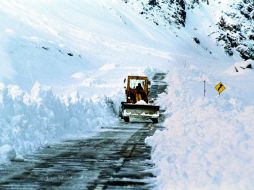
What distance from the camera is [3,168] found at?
11.7 meters

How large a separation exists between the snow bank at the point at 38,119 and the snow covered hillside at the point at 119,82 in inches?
1.5

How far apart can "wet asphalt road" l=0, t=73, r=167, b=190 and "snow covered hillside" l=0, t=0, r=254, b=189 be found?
430 mm

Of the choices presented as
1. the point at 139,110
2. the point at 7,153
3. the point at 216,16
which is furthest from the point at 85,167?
the point at 216,16

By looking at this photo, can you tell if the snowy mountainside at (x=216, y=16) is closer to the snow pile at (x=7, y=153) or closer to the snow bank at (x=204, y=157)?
the snow bank at (x=204, y=157)

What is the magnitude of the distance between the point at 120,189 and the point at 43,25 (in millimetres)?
73171

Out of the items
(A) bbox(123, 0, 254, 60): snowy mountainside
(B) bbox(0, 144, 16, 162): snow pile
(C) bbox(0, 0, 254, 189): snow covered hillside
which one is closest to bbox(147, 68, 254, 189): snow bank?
(C) bbox(0, 0, 254, 189): snow covered hillside

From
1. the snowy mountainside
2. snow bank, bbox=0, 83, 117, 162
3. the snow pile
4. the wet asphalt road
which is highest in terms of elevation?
the snowy mountainside

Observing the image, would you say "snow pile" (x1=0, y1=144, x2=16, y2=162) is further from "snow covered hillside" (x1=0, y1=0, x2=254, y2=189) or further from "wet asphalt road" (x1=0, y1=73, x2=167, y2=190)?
"wet asphalt road" (x1=0, y1=73, x2=167, y2=190)

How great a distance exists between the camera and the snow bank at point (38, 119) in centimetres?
1483

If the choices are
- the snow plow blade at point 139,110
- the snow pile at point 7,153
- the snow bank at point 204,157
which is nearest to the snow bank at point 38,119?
the snow pile at point 7,153

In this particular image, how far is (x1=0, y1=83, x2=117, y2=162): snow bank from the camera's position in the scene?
48.7ft

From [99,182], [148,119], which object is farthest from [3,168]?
[148,119]

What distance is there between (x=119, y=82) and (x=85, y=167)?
38.2 m

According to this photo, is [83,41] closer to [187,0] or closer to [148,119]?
[148,119]
